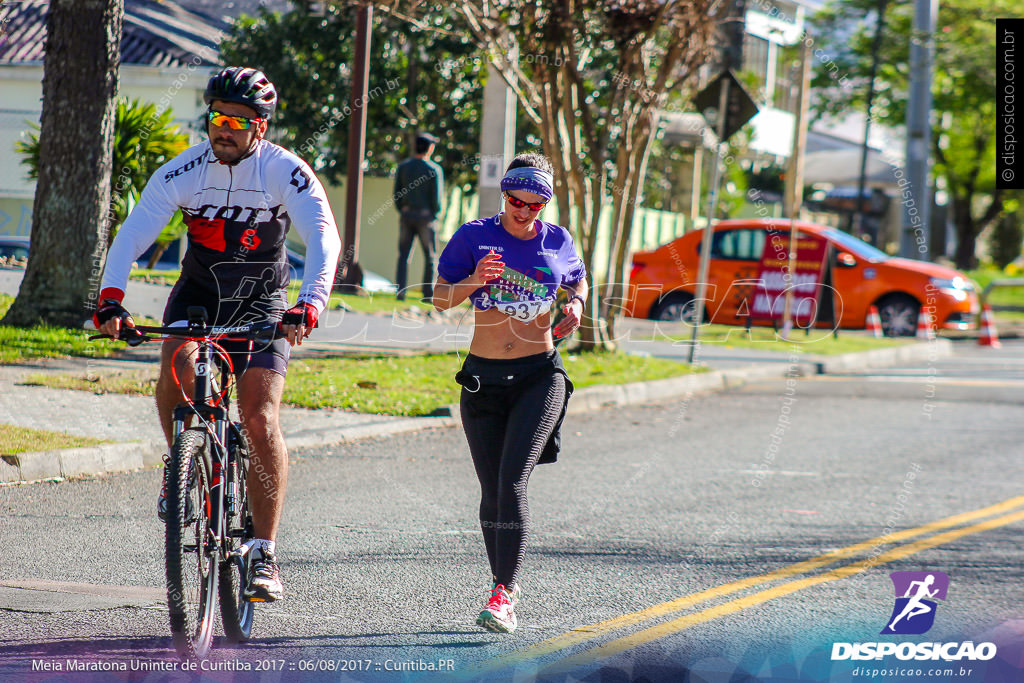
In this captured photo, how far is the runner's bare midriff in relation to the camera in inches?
184

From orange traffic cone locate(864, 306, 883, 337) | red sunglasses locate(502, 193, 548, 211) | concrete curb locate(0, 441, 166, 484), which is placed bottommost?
concrete curb locate(0, 441, 166, 484)

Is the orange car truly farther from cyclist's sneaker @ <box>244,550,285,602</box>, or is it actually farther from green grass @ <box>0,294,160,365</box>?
cyclist's sneaker @ <box>244,550,285,602</box>

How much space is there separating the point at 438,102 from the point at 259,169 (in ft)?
55.8

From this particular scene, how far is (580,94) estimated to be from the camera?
1317 centimetres

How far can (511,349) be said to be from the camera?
4.68 meters

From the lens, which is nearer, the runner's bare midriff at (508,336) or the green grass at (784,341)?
the runner's bare midriff at (508,336)

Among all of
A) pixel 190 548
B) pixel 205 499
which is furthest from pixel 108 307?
pixel 190 548

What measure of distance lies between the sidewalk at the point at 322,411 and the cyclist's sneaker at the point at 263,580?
3007 mm

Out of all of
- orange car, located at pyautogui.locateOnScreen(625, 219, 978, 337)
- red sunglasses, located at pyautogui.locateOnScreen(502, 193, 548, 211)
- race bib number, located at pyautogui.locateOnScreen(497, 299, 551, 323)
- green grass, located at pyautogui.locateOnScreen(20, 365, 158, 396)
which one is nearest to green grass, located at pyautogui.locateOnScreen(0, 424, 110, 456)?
green grass, located at pyautogui.locateOnScreen(20, 365, 158, 396)

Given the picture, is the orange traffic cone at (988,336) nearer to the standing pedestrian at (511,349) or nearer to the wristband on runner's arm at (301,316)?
the standing pedestrian at (511,349)

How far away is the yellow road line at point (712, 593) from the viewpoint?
14.4ft

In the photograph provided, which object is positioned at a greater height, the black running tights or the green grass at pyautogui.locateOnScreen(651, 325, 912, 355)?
the black running tights

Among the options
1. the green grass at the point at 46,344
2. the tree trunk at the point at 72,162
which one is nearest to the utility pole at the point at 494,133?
the tree trunk at the point at 72,162

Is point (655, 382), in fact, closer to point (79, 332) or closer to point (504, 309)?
point (79, 332)
